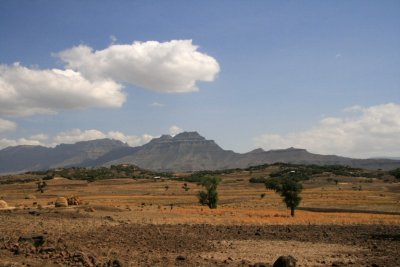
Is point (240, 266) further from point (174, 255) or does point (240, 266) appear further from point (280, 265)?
point (174, 255)

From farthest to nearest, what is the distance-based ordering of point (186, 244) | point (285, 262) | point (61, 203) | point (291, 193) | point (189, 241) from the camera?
point (61, 203), point (291, 193), point (189, 241), point (186, 244), point (285, 262)

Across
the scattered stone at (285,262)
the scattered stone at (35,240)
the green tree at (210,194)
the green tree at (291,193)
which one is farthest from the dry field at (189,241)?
the green tree at (210,194)

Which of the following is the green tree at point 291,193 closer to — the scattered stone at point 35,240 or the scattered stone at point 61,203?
the scattered stone at point 61,203

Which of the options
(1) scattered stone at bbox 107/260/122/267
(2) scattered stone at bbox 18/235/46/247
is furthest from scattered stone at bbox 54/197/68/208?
(1) scattered stone at bbox 107/260/122/267

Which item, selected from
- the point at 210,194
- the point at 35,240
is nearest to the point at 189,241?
the point at 35,240

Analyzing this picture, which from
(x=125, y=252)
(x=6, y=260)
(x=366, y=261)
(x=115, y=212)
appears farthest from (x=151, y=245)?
(x=115, y=212)

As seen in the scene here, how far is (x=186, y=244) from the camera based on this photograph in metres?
27.6

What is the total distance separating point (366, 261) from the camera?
22.5 meters

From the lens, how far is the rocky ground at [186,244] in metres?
22.0

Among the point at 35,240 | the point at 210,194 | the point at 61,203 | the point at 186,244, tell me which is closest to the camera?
the point at 35,240

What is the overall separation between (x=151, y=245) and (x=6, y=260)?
27.2ft

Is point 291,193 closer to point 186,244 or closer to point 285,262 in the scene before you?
point 186,244

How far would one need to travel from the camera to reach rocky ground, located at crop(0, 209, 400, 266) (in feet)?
72.2

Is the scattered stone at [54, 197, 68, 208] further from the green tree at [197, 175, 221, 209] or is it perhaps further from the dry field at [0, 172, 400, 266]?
the green tree at [197, 175, 221, 209]
